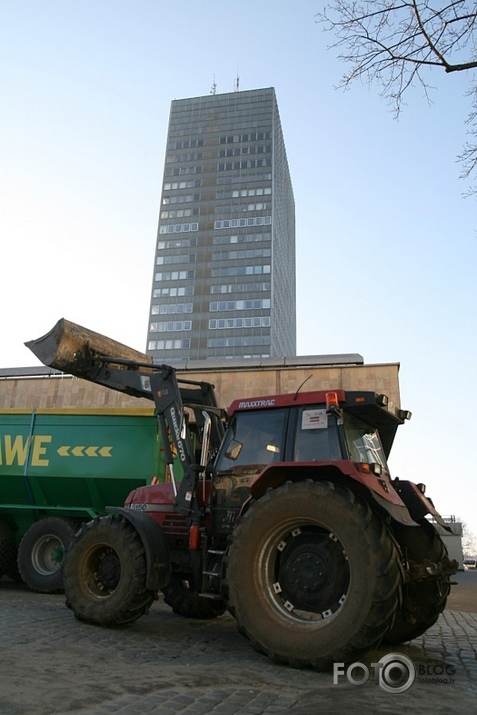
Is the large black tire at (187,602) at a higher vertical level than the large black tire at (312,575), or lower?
lower

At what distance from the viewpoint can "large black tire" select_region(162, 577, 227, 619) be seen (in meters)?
6.88

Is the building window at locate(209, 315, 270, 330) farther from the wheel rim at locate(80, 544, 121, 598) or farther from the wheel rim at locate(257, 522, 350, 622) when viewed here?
the wheel rim at locate(257, 522, 350, 622)

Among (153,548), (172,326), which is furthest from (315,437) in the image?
(172,326)

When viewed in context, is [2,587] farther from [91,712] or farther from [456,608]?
[456,608]

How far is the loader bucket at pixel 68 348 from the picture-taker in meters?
7.01

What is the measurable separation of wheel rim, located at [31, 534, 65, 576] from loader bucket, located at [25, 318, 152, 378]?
399 centimetres

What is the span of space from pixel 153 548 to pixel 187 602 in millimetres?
1595

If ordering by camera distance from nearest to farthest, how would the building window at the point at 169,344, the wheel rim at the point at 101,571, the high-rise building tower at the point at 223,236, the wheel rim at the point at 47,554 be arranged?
the wheel rim at the point at 101,571 < the wheel rim at the point at 47,554 < the building window at the point at 169,344 < the high-rise building tower at the point at 223,236

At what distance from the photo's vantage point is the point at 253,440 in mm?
5832

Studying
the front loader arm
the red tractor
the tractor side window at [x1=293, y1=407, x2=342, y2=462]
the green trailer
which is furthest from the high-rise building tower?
the tractor side window at [x1=293, y1=407, x2=342, y2=462]

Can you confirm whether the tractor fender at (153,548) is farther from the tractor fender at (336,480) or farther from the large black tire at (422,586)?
the large black tire at (422,586)

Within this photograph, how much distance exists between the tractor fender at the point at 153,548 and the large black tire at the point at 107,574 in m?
0.09

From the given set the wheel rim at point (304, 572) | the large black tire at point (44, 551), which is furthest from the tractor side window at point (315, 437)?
the large black tire at point (44, 551)

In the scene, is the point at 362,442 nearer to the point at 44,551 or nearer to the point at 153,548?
the point at 153,548
